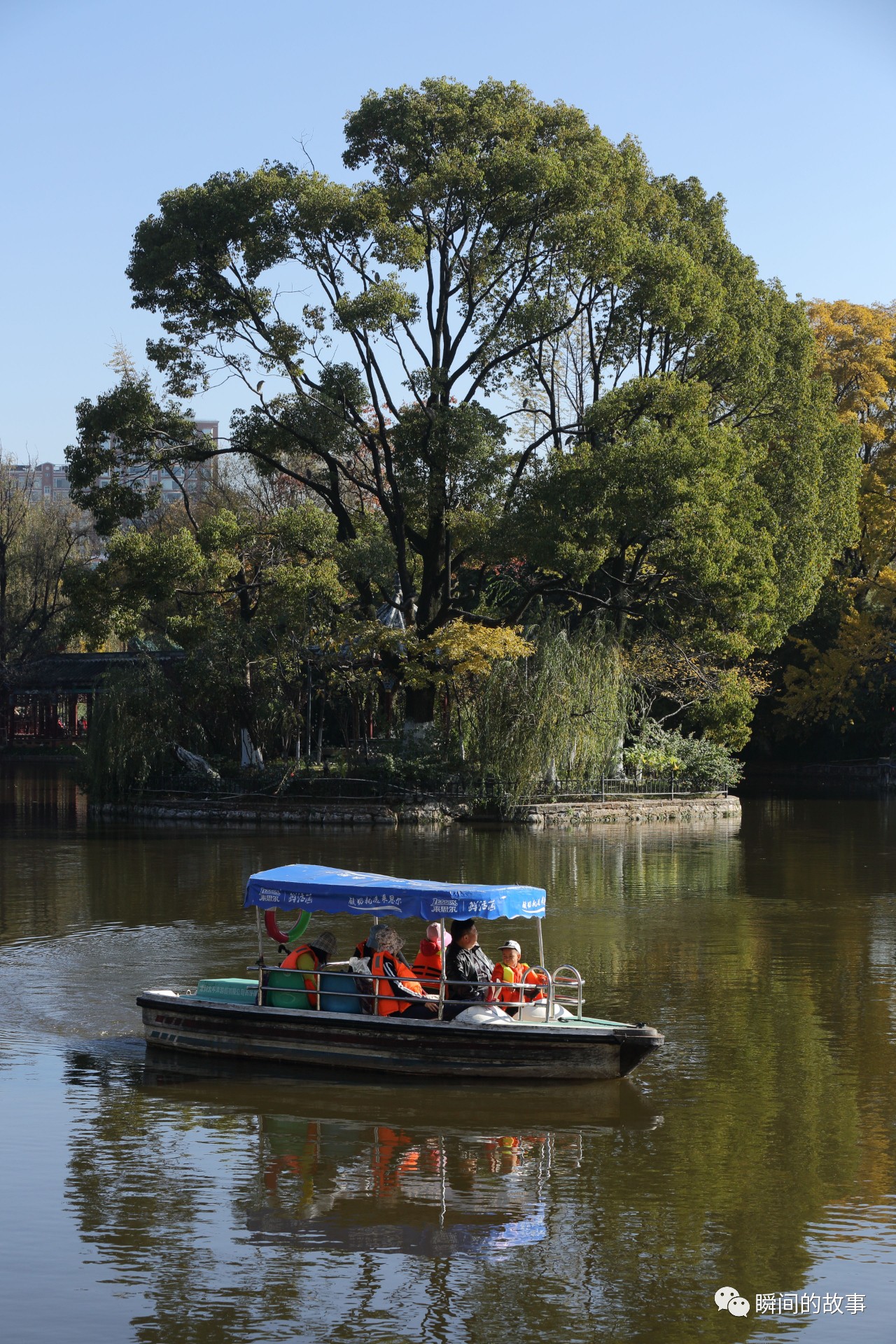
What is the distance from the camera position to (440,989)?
14.4 meters

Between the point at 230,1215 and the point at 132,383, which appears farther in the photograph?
the point at 132,383

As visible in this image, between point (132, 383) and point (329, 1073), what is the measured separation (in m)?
29.9

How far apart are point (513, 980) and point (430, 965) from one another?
0.87m

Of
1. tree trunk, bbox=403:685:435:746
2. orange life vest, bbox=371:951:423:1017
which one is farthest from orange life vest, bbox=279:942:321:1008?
tree trunk, bbox=403:685:435:746

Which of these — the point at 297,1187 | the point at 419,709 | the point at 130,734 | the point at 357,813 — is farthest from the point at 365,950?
the point at 419,709

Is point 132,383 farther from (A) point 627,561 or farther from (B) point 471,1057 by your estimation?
(B) point 471,1057

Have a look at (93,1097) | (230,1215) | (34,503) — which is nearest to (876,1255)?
(230,1215)

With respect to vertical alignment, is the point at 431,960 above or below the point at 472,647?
below

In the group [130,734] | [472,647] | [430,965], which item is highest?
[472,647]

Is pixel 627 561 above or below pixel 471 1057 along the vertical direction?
above

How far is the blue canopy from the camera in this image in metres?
14.4

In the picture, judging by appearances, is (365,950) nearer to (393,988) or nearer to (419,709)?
(393,988)

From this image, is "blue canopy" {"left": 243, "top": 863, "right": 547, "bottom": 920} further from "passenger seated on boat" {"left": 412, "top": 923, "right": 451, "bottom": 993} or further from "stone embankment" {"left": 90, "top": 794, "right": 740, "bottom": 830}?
"stone embankment" {"left": 90, "top": 794, "right": 740, "bottom": 830}

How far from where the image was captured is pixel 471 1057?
1398 centimetres
